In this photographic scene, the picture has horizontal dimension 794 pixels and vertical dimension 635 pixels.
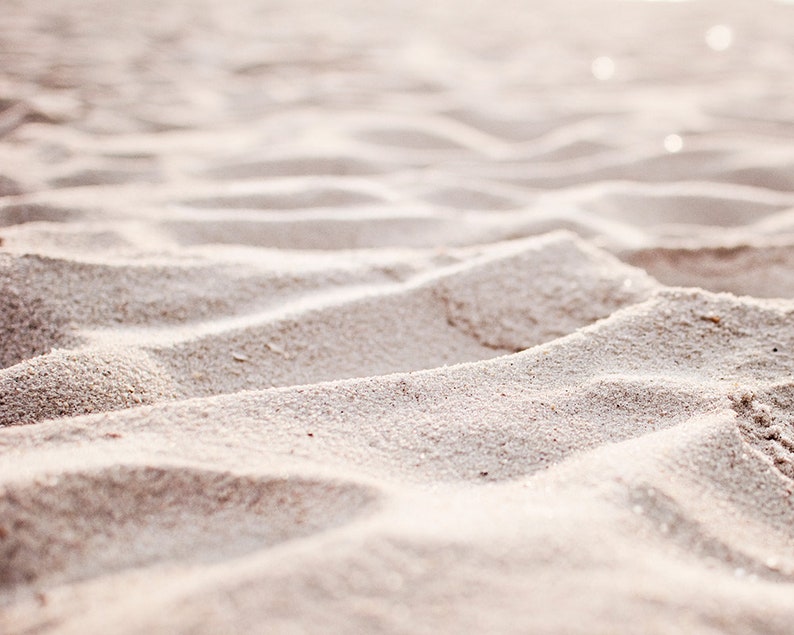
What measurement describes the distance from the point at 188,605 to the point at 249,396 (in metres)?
0.33

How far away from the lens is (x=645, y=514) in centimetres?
60

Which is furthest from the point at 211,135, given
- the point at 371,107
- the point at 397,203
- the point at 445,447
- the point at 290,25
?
the point at 290,25

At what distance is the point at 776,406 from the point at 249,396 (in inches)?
26.0

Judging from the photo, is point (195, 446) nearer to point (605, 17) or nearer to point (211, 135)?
point (211, 135)

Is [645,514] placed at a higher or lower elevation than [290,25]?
lower

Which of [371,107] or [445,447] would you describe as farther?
[371,107]

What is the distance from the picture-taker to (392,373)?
0.95 m

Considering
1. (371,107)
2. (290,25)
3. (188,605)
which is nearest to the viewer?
(188,605)

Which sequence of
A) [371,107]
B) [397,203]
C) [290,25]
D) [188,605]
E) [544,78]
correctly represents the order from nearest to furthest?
[188,605], [397,203], [371,107], [544,78], [290,25]

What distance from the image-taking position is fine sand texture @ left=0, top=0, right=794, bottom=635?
1.67 ft

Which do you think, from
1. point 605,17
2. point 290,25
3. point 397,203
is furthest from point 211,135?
point 605,17

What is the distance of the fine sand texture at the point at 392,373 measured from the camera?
0.51 metres

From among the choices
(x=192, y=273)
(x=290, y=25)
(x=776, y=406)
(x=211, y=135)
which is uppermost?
(x=290, y=25)

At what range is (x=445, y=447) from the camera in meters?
0.72
